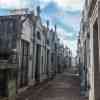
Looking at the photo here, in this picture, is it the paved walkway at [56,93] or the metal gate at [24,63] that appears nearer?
the paved walkway at [56,93]

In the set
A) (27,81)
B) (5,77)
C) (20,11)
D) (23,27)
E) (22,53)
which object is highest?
(20,11)

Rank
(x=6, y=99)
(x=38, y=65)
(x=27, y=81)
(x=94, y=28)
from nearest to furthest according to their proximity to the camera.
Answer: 1. (x=6, y=99)
2. (x=94, y=28)
3. (x=27, y=81)
4. (x=38, y=65)

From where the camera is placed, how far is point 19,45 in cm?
1380

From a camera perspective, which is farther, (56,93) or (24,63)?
(24,63)

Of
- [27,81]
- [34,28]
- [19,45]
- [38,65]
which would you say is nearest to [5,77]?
[19,45]

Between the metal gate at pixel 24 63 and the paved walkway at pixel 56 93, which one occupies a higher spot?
the metal gate at pixel 24 63

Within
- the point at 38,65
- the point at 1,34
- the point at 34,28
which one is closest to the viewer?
the point at 1,34

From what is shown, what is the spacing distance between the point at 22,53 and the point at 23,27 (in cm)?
212

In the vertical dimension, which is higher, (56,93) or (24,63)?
(24,63)

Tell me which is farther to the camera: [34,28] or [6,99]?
[34,28]

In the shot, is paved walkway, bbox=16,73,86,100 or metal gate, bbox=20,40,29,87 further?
metal gate, bbox=20,40,29,87

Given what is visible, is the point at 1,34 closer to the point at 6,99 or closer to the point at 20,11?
the point at 20,11

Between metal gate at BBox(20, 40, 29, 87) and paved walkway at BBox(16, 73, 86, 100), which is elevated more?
metal gate at BBox(20, 40, 29, 87)

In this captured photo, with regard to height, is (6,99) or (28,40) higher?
(28,40)
